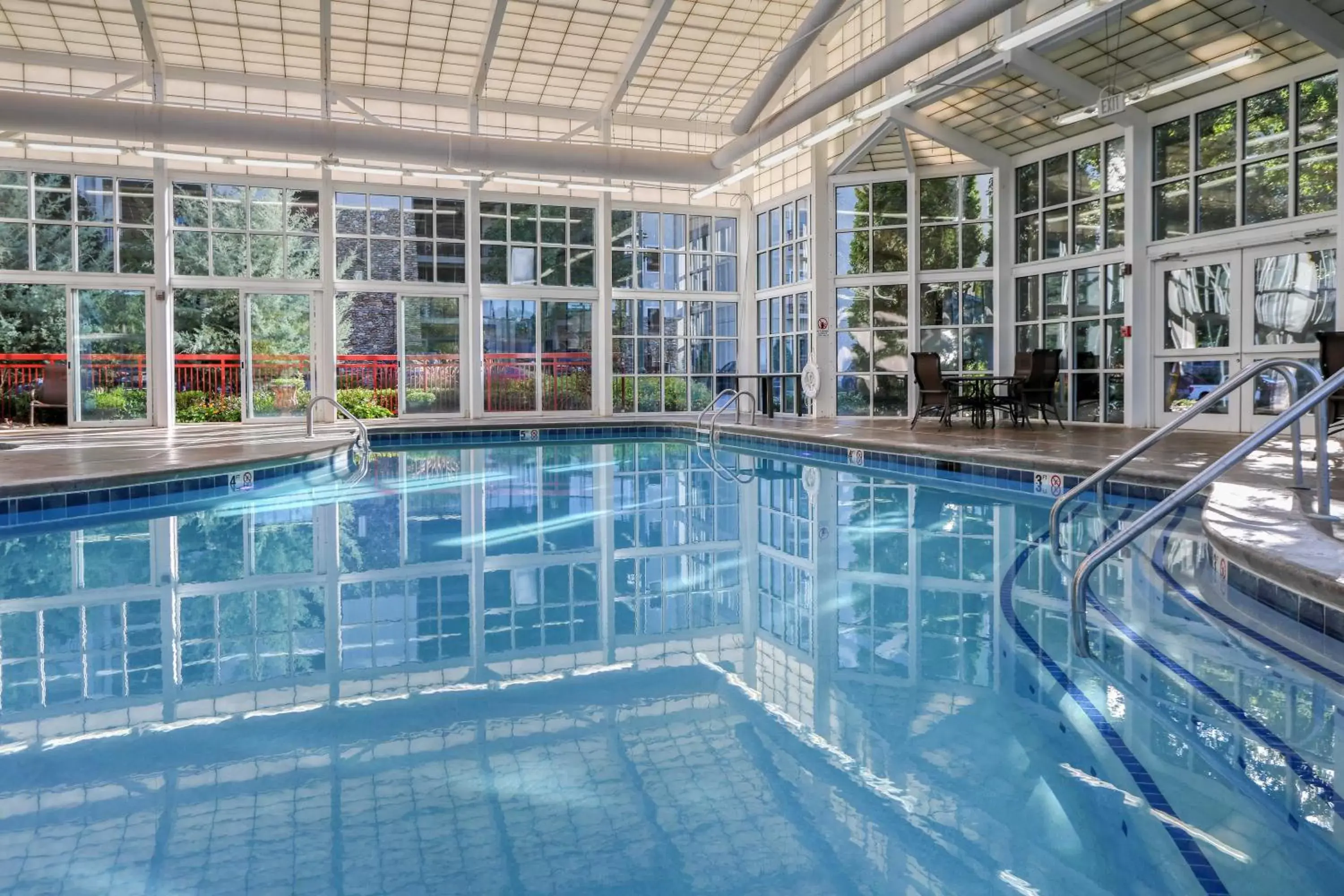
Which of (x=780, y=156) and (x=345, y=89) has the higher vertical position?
(x=345, y=89)

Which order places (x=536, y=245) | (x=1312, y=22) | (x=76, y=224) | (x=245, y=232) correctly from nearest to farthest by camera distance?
(x=1312, y=22) → (x=76, y=224) → (x=245, y=232) → (x=536, y=245)

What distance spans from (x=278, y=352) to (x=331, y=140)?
14.1 feet

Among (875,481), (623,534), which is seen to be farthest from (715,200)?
(623,534)

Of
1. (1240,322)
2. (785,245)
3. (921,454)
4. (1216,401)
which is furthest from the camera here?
(785,245)

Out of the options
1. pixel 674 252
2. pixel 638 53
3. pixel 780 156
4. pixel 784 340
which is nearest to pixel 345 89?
pixel 638 53

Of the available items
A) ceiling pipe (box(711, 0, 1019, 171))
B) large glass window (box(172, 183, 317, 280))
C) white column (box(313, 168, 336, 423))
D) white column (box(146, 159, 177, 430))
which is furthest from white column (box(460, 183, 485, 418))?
white column (box(146, 159, 177, 430))

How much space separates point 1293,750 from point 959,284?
39.2 feet

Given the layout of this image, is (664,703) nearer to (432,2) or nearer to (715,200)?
(432,2)

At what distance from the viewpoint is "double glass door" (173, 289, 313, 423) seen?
46.3 ft

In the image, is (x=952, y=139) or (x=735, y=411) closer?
(x=952, y=139)

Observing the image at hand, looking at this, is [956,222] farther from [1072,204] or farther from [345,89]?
[345,89]

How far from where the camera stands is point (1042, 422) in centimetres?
1216

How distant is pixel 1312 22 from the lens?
838 centimetres

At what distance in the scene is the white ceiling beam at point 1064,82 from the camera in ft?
33.4
